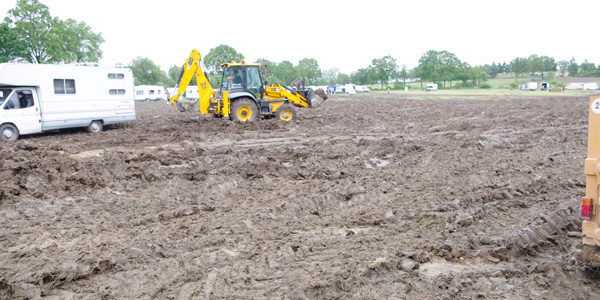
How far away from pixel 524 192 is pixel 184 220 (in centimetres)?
565

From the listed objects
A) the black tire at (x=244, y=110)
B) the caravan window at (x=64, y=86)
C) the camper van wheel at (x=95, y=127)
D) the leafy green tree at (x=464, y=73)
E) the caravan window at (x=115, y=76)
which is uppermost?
the leafy green tree at (x=464, y=73)

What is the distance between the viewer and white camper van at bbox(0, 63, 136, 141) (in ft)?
47.3

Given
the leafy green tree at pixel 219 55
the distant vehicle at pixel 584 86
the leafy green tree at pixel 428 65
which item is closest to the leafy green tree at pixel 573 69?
the leafy green tree at pixel 428 65

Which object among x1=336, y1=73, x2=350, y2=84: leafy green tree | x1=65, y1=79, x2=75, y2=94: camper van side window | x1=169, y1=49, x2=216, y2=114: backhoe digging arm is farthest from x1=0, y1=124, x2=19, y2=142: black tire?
x1=336, y1=73, x2=350, y2=84: leafy green tree

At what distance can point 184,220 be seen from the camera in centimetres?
629

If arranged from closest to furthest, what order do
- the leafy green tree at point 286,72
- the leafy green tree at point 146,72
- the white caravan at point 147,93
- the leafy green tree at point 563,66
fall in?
the white caravan at point 147,93, the leafy green tree at point 146,72, the leafy green tree at point 286,72, the leafy green tree at point 563,66

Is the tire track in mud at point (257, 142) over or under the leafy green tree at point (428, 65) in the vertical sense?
under

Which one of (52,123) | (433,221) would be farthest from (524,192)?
(52,123)

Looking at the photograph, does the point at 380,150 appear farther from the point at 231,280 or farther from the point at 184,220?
the point at 231,280

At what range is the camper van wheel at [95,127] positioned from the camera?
55.8 feet

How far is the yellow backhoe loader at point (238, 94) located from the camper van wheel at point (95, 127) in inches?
127

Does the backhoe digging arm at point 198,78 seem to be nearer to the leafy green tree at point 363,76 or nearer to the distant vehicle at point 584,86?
the distant vehicle at point 584,86

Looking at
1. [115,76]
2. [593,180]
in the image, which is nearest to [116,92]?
[115,76]

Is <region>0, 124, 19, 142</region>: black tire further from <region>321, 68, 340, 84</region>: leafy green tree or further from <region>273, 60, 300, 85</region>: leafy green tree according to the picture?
<region>321, 68, 340, 84</region>: leafy green tree
